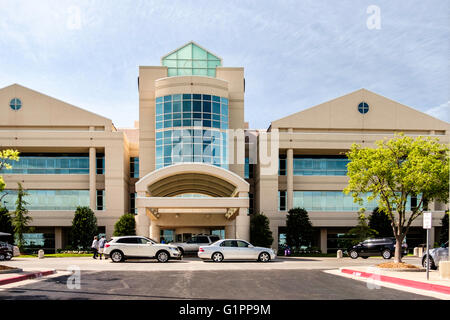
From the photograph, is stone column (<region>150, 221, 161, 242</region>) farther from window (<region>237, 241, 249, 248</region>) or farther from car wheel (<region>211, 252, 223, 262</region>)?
window (<region>237, 241, 249, 248</region>)

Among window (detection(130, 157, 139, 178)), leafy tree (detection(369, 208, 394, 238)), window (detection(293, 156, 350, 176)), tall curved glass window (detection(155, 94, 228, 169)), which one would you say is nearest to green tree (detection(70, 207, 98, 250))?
tall curved glass window (detection(155, 94, 228, 169))

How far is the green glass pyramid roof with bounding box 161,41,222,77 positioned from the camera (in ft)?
165

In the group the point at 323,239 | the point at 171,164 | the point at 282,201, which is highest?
the point at 171,164

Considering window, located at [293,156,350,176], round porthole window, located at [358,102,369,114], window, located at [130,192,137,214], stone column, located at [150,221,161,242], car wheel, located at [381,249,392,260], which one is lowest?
car wheel, located at [381,249,392,260]

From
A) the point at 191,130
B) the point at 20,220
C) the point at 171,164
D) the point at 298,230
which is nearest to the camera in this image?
the point at 20,220

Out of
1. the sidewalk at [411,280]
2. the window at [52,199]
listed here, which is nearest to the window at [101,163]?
the window at [52,199]

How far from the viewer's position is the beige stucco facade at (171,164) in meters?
46.2

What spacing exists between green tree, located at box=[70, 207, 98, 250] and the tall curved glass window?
27.3 feet

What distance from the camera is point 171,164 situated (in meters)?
45.8

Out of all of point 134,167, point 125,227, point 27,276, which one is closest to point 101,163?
point 134,167

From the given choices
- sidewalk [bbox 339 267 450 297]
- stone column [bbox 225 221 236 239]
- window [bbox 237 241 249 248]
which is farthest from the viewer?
stone column [bbox 225 221 236 239]

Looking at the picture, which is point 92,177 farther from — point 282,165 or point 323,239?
point 323,239

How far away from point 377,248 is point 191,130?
21301 millimetres

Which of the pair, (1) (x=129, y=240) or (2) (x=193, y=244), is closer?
(1) (x=129, y=240)
